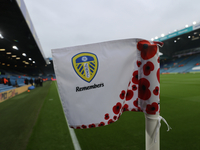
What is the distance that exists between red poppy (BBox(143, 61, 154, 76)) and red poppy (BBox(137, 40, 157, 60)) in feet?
0.16

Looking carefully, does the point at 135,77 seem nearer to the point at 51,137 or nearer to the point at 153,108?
the point at 153,108

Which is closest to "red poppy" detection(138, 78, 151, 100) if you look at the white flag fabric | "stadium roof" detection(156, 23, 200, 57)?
the white flag fabric

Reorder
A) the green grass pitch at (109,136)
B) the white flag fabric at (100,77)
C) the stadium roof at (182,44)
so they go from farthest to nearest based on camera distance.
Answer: the stadium roof at (182,44)
the green grass pitch at (109,136)
the white flag fabric at (100,77)

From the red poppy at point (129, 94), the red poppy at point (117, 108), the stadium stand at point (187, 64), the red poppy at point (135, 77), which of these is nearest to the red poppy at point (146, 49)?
the red poppy at point (135, 77)

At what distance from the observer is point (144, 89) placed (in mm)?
945

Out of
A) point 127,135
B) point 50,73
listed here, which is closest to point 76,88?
point 127,135

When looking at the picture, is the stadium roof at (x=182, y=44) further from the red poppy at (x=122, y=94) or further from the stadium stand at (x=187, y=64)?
the red poppy at (x=122, y=94)

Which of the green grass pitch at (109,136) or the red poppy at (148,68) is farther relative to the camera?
the green grass pitch at (109,136)

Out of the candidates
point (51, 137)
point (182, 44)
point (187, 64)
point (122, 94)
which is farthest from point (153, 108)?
point (182, 44)

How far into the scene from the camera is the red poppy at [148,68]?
2.96 feet

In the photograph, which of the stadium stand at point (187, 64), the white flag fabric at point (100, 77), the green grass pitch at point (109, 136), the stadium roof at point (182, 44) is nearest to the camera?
the white flag fabric at point (100, 77)

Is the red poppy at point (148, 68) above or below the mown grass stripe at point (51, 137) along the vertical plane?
above

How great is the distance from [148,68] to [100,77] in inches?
15.6

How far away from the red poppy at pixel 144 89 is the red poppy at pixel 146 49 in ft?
0.64
